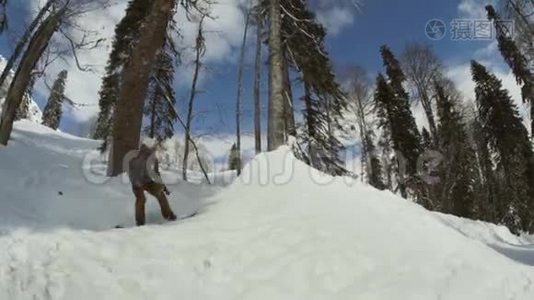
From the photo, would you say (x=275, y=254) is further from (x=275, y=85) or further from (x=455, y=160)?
(x=455, y=160)

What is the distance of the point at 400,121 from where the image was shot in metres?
26.4

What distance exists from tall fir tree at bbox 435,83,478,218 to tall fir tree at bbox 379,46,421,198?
1.44 m

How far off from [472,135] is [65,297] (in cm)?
3270

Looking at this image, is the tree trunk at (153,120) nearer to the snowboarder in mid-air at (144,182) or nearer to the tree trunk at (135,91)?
the tree trunk at (135,91)

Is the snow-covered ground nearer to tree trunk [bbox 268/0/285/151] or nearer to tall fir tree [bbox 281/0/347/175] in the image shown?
tree trunk [bbox 268/0/285/151]

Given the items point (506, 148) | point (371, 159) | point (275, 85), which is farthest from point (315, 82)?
point (506, 148)

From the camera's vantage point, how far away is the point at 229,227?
6.38m

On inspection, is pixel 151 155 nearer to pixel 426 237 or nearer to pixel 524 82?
pixel 426 237

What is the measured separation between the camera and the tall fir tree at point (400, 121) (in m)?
25.1

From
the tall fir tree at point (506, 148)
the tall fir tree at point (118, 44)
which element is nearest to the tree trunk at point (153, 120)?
the tall fir tree at point (118, 44)

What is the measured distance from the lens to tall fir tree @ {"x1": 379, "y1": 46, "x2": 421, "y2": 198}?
25094 mm

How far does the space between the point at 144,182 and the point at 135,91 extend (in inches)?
122

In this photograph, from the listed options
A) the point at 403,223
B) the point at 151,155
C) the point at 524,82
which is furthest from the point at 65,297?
the point at 524,82

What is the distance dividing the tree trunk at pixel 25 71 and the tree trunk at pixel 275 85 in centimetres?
710
